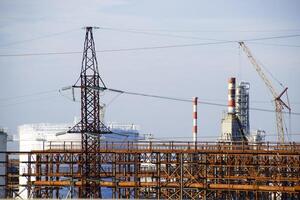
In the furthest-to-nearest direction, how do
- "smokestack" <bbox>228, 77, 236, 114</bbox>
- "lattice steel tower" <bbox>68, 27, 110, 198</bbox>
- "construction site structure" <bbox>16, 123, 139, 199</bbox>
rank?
"construction site structure" <bbox>16, 123, 139, 199</bbox> → "smokestack" <bbox>228, 77, 236, 114</bbox> → "lattice steel tower" <bbox>68, 27, 110, 198</bbox>

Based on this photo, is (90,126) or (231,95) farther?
(231,95)

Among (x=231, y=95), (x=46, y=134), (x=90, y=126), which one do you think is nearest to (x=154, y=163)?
(x=90, y=126)

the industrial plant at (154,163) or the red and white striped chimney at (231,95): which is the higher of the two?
the red and white striped chimney at (231,95)

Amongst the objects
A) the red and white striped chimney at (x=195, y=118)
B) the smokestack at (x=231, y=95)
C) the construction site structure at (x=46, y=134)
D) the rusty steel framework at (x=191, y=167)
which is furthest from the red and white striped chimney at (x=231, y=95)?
the construction site structure at (x=46, y=134)

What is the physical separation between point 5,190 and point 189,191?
14270 millimetres

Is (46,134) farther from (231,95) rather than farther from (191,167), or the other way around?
(191,167)

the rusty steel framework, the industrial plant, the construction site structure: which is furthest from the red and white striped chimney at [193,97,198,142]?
the construction site structure

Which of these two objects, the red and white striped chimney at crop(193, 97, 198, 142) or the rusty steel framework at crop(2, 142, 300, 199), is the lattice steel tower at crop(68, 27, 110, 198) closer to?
the rusty steel framework at crop(2, 142, 300, 199)

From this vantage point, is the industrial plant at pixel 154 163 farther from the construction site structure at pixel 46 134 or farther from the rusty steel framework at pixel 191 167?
the construction site structure at pixel 46 134

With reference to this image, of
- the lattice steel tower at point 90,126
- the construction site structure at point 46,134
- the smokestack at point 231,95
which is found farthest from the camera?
the construction site structure at point 46,134

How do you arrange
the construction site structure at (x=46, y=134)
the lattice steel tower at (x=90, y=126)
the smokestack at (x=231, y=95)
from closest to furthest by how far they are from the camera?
1. the lattice steel tower at (x=90, y=126)
2. the smokestack at (x=231, y=95)
3. the construction site structure at (x=46, y=134)

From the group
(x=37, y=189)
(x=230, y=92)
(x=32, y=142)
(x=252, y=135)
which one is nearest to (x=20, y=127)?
(x=32, y=142)

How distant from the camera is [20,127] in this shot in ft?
489

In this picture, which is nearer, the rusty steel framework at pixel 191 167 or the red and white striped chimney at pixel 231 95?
the rusty steel framework at pixel 191 167
